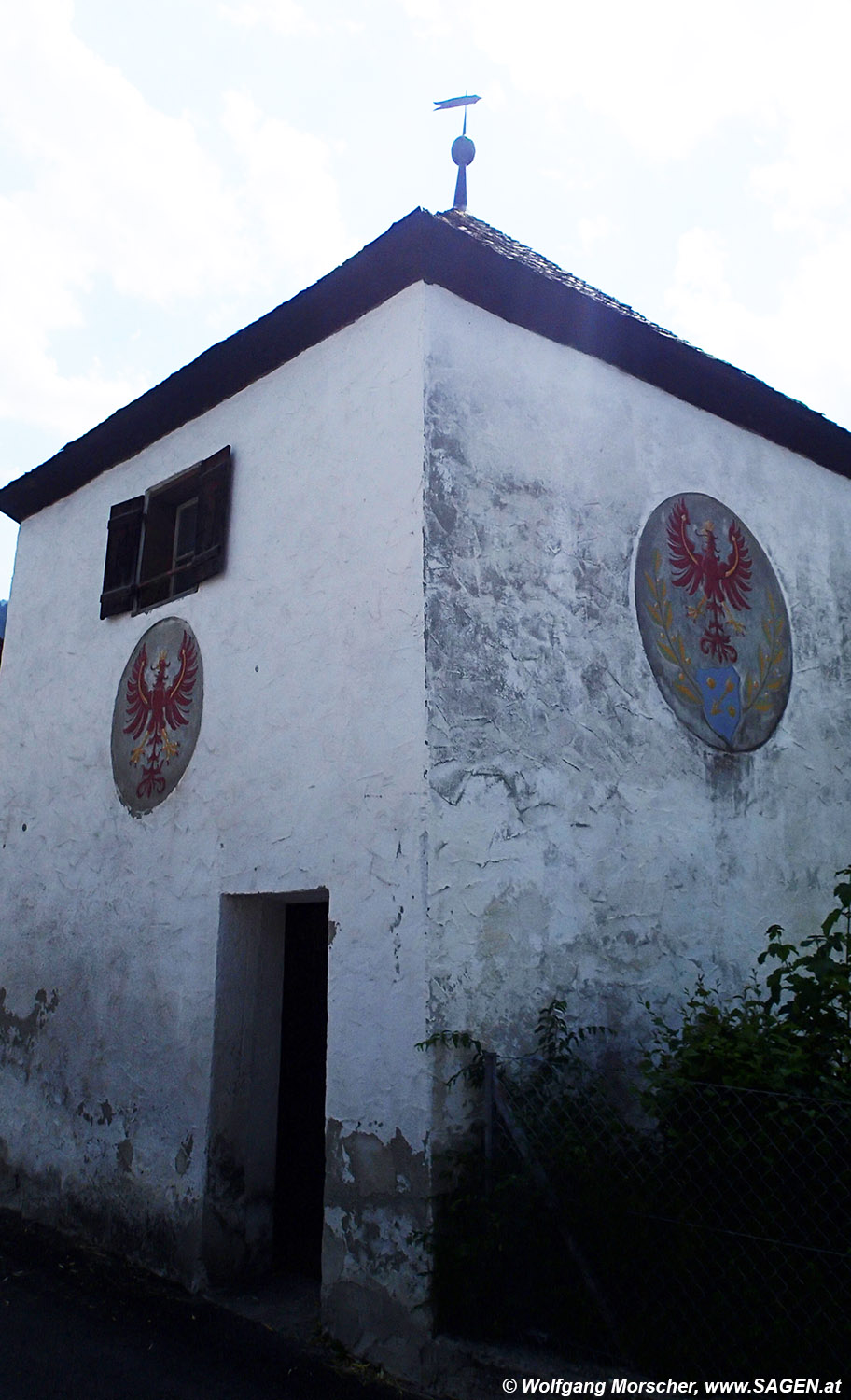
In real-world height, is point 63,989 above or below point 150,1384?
above

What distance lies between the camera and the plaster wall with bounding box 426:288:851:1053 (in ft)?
17.4

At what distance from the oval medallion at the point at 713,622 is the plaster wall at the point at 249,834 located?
1.87 m

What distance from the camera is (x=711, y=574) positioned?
707cm

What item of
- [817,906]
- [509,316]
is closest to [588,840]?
[817,906]

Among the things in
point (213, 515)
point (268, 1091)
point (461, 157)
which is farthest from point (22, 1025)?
point (461, 157)

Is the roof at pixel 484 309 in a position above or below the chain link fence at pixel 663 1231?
above

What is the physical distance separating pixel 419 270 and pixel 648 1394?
209 inches

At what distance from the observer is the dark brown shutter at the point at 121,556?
7.80 meters

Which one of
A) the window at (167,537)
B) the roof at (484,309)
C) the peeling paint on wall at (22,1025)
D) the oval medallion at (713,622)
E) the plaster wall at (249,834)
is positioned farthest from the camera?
the peeling paint on wall at (22,1025)

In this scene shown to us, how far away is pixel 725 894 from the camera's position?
6.46 meters

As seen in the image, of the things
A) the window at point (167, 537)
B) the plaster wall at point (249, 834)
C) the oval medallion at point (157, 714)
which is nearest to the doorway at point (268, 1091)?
the plaster wall at point (249, 834)

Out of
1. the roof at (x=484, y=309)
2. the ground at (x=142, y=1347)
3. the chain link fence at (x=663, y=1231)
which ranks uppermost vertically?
the roof at (x=484, y=309)

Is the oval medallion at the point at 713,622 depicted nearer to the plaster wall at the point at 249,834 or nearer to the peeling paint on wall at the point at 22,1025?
the plaster wall at the point at 249,834

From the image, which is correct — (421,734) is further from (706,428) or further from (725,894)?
(706,428)
